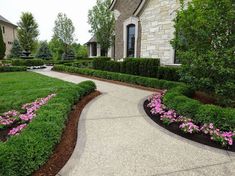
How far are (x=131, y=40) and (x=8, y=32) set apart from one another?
34.2 meters

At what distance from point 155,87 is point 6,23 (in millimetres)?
37812

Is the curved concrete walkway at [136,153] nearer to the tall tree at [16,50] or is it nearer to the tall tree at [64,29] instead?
the tall tree at [64,29]

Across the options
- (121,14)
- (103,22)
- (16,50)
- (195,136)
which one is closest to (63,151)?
(195,136)

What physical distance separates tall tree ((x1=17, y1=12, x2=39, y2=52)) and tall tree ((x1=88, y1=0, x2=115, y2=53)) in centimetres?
1486

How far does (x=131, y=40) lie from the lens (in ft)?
45.9

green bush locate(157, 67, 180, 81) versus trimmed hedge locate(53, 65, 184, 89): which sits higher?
green bush locate(157, 67, 180, 81)

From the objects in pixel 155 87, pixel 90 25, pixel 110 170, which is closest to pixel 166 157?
pixel 110 170

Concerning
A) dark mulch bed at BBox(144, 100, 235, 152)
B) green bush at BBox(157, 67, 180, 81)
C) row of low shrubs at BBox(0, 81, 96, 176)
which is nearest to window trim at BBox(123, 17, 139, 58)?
green bush at BBox(157, 67, 180, 81)

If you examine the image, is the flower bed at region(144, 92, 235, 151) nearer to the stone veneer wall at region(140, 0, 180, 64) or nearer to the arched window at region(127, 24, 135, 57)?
the stone veneer wall at region(140, 0, 180, 64)

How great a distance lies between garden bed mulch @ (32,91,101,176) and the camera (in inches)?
116

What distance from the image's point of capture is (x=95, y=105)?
6.65 metres

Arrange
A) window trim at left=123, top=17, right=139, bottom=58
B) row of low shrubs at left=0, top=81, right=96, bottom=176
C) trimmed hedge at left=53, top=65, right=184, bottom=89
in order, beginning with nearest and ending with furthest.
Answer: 1. row of low shrubs at left=0, top=81, right=96, bottom=176
2. trimmed hedge at left=53, top=65, right=184, bottom=89
3. window trim at left=123, top=17, right=139, bottom=58

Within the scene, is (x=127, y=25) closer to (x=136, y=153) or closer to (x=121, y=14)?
(x=121, y=14)

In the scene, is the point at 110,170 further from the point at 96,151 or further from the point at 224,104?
the point at 224,104
